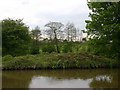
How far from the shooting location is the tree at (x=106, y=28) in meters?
12.9

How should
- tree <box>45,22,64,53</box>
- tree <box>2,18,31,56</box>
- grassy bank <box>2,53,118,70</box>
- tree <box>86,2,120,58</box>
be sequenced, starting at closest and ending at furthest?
tree <box>86,2,120,58</box> → grassy bank <box>2,53,118,70</box> → tree <box>2,18,31,56</box> → tree <box>45,22,64,53</box>

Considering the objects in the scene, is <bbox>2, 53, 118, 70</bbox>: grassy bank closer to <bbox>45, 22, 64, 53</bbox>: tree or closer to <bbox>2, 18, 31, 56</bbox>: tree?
<bbox>2, 18, 31, 56</bbox>: tree

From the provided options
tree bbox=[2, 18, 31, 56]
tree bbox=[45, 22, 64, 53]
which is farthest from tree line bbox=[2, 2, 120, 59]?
tree bbox=[45, 22, 64, 53]

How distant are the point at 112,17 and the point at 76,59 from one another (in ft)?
11.6

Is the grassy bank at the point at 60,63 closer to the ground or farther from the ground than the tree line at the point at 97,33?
closer to the ground

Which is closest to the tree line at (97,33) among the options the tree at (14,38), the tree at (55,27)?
the tree at (14,38)

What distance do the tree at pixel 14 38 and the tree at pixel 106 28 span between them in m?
6.23

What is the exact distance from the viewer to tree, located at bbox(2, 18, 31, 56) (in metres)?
18.1

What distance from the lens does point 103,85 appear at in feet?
32.4

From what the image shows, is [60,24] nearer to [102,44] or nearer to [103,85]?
[102,44]

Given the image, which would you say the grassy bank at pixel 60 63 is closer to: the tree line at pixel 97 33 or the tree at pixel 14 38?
the tree line at pixel 97 33

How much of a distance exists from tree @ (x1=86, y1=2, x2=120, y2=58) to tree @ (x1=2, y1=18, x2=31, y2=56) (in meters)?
6.23

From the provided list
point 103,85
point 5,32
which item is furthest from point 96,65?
point 5,32

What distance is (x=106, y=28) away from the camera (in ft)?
41.5
